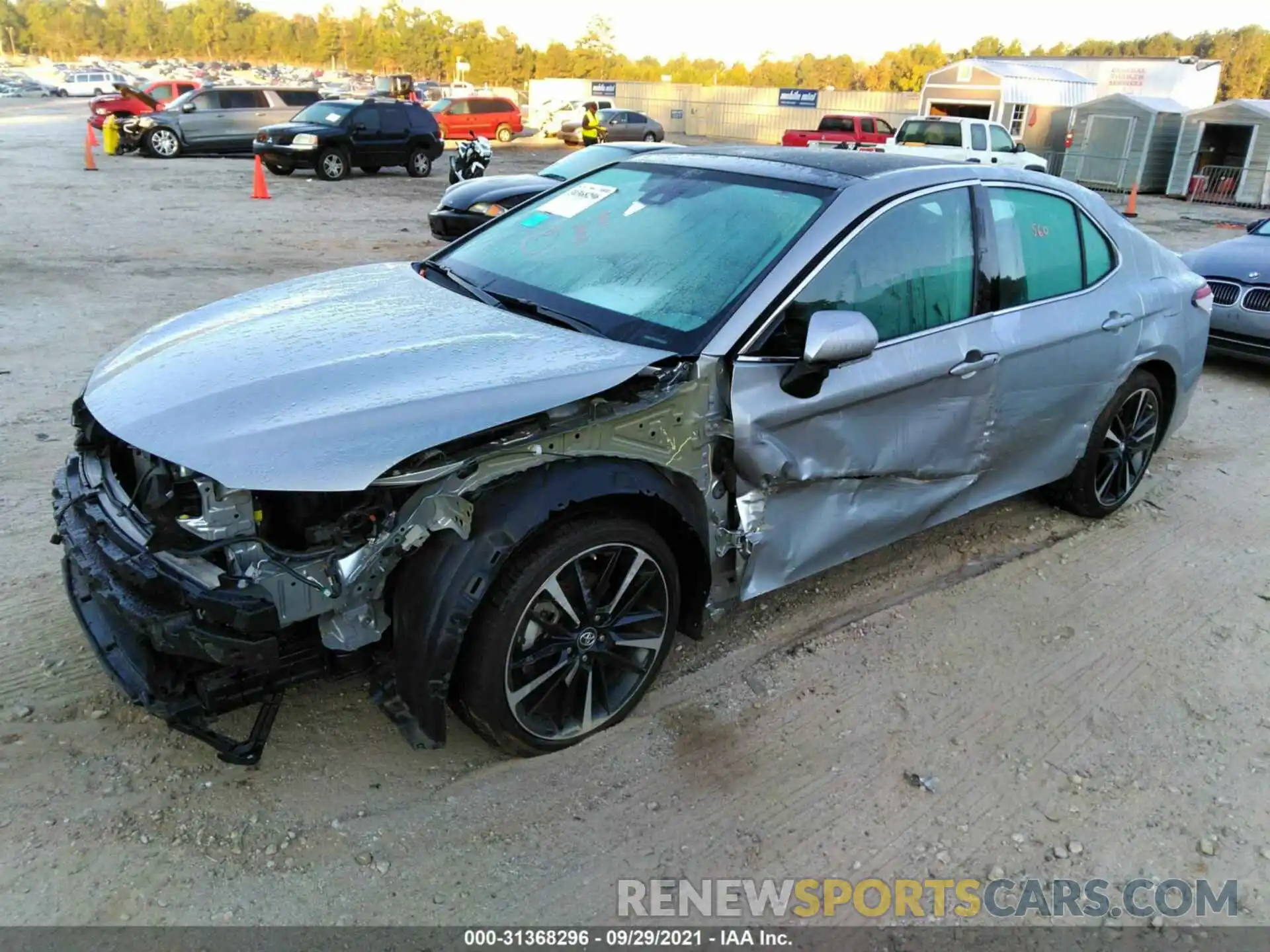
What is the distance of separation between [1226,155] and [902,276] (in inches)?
1044

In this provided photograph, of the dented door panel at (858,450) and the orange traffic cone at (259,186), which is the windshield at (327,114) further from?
the dented door panel at (858,450)

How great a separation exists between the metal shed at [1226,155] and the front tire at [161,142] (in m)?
25.2

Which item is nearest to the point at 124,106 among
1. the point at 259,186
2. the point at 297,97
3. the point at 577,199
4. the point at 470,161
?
the point at 297,97

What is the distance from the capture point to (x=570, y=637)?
110 inches

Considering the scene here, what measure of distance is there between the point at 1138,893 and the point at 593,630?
1701mm

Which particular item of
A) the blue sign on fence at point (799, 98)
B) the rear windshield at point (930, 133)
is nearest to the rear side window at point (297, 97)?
the rear windshield at point (930, 133)

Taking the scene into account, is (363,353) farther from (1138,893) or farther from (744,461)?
(1138,893)

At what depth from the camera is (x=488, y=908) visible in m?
2.40

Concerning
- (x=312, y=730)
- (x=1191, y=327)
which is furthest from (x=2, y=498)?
(x=1191, y=327)

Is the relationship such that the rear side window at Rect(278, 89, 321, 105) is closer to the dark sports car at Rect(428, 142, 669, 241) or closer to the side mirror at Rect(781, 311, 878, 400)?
the dark sports car at Rect(428, 142, 669, 241)

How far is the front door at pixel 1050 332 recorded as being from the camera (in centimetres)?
378

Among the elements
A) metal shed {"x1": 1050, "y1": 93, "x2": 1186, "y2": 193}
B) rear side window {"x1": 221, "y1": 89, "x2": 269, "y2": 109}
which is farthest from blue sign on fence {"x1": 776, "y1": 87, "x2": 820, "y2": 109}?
rear side window {"x1": 221, "y1": 89, "x2": 269, "y2": 109}

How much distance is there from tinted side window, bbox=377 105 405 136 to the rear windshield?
11.5 metres

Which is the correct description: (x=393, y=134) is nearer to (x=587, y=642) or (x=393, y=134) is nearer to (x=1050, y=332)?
(x=1050, y=332)
